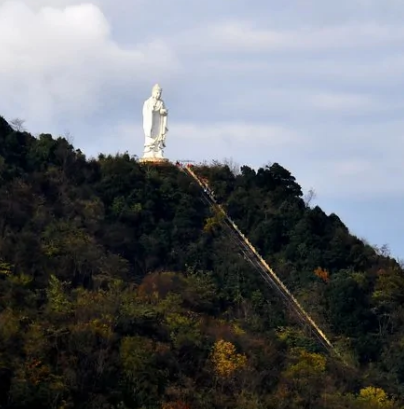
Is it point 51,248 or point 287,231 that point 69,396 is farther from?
point 287,231

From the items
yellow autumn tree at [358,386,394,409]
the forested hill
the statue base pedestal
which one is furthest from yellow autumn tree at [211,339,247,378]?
the statue base pedestal

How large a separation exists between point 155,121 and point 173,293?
10661 millimetres

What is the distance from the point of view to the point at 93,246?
44219 millimetres

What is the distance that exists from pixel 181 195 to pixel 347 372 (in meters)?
11.6

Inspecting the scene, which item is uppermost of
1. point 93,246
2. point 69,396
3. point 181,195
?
point 181,195

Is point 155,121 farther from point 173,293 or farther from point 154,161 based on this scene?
point 173,293

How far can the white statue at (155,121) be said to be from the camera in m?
51.3

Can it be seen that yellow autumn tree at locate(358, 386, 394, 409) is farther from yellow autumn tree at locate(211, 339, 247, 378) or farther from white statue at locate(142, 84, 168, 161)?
white statue at locate(142, 84, 168, 161)

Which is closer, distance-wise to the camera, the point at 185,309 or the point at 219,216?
the point at 185,309

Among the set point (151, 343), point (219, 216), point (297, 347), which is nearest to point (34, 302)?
point (151, 343)

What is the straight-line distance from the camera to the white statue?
168 feet

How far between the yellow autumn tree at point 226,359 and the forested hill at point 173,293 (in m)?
0.04

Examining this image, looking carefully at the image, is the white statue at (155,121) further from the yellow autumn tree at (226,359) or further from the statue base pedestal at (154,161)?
the yellow autumn tree at (226,359)

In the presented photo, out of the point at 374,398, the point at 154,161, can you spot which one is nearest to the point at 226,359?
the point at 374,398
